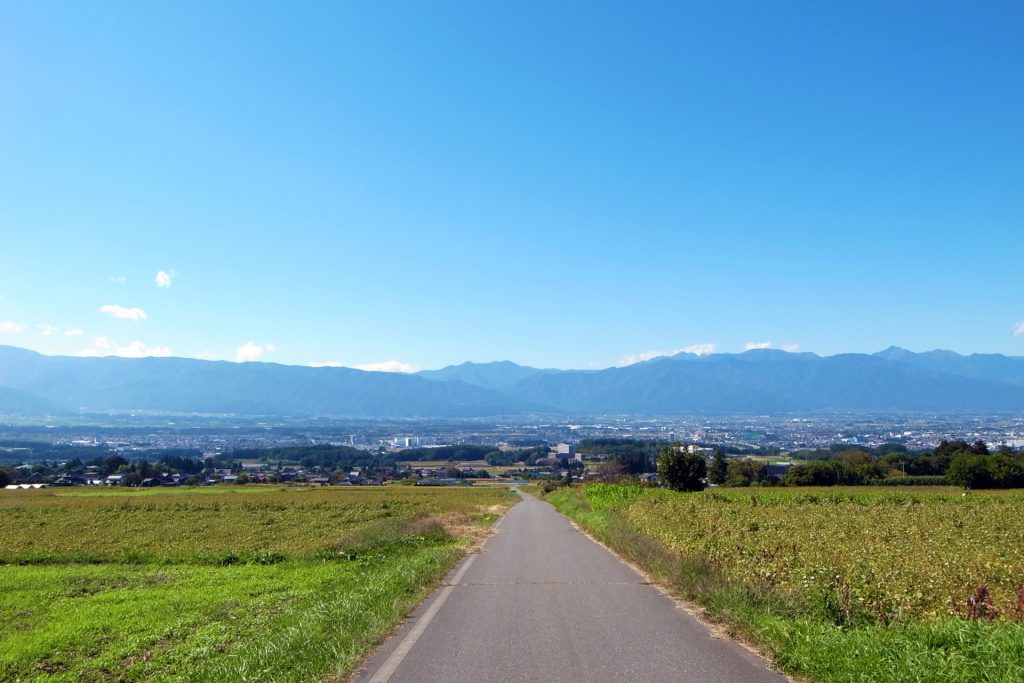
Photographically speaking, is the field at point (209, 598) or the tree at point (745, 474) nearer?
the field at point (209, 598)

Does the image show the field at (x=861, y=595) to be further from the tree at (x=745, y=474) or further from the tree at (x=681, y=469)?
the tree at (x=745, y=474)

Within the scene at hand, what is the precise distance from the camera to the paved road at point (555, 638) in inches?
244

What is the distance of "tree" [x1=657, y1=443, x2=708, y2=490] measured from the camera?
71375 mm

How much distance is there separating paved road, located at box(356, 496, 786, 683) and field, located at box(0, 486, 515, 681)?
1.94 ft

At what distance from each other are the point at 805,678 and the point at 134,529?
97.7ft

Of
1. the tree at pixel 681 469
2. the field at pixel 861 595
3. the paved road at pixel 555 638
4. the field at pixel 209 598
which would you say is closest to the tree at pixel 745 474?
the tree at pixel 681 469

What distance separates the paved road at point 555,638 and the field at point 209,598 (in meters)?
0.59

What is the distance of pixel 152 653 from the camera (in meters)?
8.41

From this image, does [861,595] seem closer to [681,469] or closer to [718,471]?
[681,469]

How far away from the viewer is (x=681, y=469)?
71938 mm

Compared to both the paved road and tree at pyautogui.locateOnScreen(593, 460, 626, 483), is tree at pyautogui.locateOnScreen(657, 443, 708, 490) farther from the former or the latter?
the paved road

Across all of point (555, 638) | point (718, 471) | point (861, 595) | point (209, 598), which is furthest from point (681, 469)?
point (555, 638)

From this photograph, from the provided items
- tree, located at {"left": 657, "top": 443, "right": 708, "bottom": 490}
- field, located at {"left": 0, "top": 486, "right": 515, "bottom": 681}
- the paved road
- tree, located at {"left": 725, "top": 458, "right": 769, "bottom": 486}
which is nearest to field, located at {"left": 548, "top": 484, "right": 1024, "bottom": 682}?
the paved road

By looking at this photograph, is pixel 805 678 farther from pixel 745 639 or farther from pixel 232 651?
pixel 232 651
